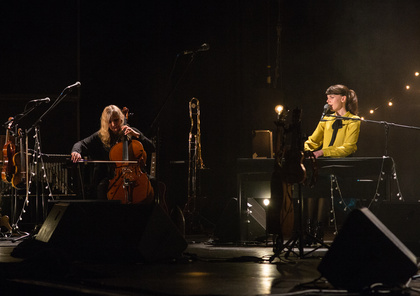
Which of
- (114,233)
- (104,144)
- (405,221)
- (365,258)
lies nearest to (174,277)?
(114,233)

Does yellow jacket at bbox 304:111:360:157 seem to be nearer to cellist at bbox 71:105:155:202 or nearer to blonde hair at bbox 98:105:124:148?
cellist at bbox 71:105:155:202

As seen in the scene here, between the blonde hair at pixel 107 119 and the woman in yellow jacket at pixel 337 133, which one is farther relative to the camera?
the blonde hair at pixel 107 119

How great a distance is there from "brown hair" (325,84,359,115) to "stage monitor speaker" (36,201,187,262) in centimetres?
244

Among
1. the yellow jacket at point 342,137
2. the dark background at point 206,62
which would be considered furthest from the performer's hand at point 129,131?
the yellow jacket at point 342,137

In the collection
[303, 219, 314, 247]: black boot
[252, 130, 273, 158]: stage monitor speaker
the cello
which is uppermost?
[252, 130, 273, 158]: stage monitor speaker

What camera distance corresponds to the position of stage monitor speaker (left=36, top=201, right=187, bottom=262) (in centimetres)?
496

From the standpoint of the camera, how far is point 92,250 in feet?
16.6

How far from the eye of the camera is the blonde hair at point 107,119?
7297mm

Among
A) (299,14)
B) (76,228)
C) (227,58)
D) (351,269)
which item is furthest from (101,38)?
(351,269)

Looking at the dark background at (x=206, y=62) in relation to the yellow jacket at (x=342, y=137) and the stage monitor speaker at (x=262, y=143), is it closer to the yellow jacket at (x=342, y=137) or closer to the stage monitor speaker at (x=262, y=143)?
the stage monitor speaker at (x=262, y=143)

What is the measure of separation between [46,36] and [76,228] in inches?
192

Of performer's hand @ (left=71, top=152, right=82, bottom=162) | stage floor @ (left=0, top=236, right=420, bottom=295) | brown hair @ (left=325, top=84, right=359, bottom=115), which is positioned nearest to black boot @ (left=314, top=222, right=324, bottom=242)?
stage floor @ (left=0, top=236, right=420, bottom=295)

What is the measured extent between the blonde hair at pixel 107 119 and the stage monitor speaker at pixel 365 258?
4108 millimetres

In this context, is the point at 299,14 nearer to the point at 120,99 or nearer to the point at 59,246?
the point at 120,99
